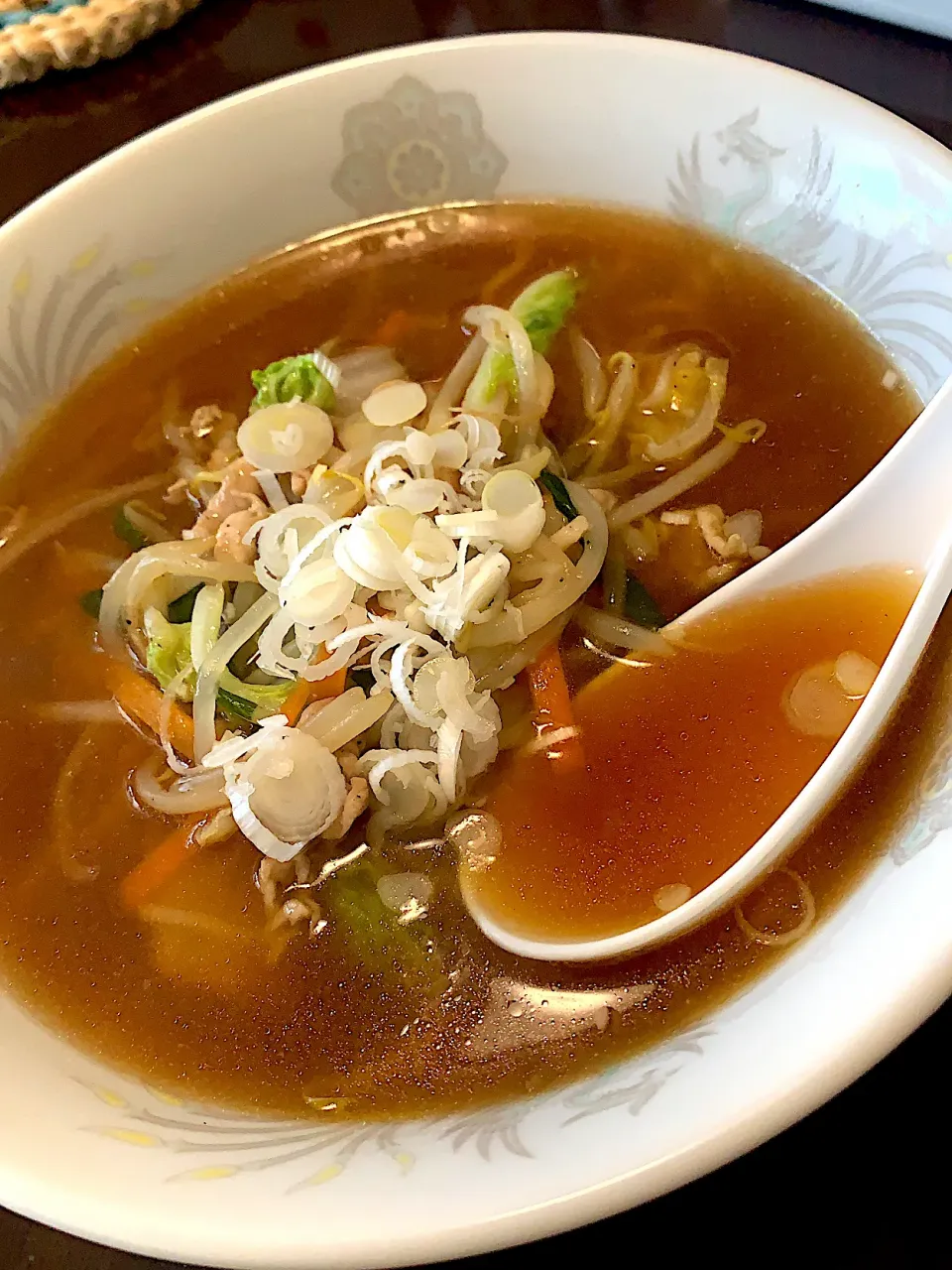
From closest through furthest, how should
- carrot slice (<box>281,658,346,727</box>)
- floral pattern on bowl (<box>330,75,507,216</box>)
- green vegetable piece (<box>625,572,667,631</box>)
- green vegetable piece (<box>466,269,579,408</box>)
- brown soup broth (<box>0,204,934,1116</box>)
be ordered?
brown soup broth (<box>0,204,934,1116</box>), carrot slice (<box>281,658,346,727</box>), green vegetable piece (<box>625,572,667,631</box>), green vegetable piece (<box>466,269,579,408</box>), floral pattern on bowl (<box>330,75,507,216</box>)

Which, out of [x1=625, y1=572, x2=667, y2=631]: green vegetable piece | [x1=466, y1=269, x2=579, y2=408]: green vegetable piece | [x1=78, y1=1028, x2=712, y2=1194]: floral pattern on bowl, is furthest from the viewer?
[x1=466, y1=269, x2=579, y2=408]: green vegetable piece

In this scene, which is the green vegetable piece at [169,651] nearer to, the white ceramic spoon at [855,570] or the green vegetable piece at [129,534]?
the green vegetable piece at [129,534]

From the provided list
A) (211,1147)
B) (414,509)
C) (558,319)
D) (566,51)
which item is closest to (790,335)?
(558,319)

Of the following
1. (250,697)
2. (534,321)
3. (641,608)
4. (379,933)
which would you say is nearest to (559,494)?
(641,608)

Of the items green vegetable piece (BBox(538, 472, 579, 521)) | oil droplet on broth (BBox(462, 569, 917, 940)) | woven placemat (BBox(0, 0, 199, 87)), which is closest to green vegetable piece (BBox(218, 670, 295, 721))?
oil droplet on broth (BBox(462, 569, 917, 940))

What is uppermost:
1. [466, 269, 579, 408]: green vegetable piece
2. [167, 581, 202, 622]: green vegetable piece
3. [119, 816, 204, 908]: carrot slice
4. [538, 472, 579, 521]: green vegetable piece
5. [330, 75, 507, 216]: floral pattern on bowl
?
[330, 75, 507, 216]: floral pattern on bowl

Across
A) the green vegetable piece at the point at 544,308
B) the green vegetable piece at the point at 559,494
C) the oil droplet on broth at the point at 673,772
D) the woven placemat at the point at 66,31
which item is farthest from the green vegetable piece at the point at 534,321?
the woven placemat at the point at 66,31

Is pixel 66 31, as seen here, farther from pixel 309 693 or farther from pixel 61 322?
pixel 309 693

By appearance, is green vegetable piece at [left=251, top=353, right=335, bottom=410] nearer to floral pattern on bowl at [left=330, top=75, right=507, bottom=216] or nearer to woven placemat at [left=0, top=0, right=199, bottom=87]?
floral pattern on bowl at [left=330, top=75, right=507, bottom=216]

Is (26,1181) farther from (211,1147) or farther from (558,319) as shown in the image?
A: (558,319)
